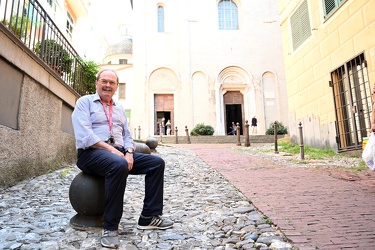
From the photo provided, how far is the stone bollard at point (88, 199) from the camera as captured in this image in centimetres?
275

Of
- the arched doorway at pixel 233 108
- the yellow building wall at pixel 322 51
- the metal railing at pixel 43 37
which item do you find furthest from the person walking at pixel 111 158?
the arched doorway at pixel 233 108

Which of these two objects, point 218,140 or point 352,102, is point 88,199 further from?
point 218,140

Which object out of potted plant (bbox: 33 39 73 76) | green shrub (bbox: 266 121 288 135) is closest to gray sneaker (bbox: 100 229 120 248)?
potted plant (bbox: 33 39 73 76)

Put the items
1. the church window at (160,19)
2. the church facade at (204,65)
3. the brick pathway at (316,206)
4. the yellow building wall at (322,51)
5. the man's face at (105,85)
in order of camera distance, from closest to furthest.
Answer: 1. the brick pathway at (316,206)
2. the man's face at (105,85)
3. the yellow building wall at (322,51)
4. the church facade at (204,65)
5. the church window at (160,19)

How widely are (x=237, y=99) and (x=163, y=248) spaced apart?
81.5 ft

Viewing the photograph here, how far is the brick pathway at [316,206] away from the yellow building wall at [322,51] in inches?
159

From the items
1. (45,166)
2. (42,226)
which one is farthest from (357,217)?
(45,166)

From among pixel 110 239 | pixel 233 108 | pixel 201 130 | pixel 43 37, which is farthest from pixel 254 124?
pixel 110 239

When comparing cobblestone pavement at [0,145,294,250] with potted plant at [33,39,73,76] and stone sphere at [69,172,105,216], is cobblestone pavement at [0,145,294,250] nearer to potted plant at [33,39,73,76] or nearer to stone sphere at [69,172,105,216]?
stone sphere at [69,172,105,216]

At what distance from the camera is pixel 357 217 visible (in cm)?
289

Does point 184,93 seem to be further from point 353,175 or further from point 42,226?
point 42,226

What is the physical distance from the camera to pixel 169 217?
10.7ft

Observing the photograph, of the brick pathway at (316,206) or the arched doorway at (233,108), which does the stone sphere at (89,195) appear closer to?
the brick pathway at (316,206)

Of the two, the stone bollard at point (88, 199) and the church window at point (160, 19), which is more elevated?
the church window at point (160, 19)
